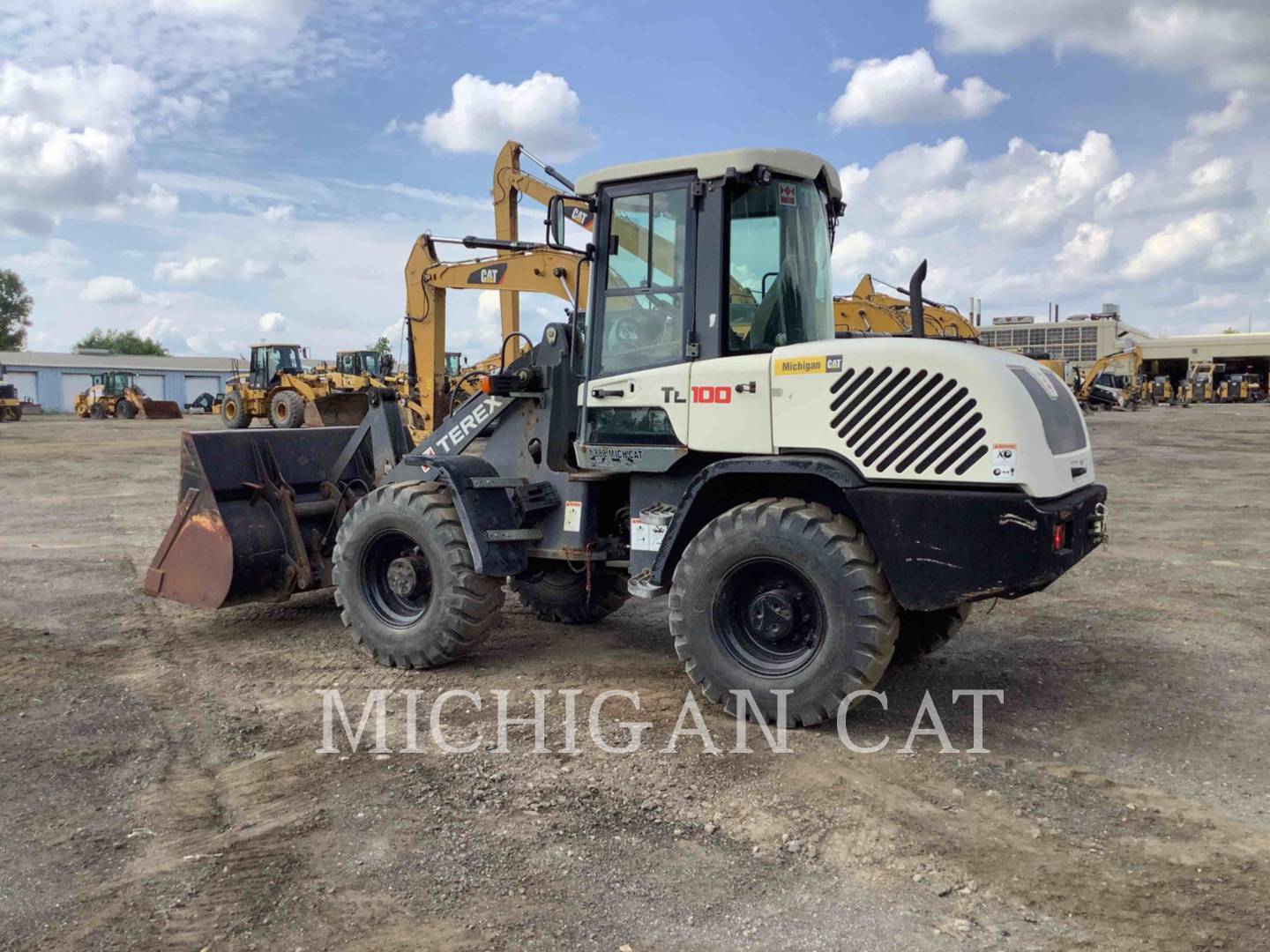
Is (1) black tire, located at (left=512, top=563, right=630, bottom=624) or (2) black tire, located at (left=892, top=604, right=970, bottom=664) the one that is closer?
(2) black tire, located at (left=892, top=604, right=970, bottom=664)

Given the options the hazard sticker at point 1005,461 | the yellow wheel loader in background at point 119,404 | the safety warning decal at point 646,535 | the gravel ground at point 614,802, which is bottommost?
the gravel ground at point 614,802

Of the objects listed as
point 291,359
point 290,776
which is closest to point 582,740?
point 290,776

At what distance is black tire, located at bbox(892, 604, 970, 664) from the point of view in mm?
5719

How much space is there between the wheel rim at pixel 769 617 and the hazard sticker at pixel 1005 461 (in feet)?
3.31

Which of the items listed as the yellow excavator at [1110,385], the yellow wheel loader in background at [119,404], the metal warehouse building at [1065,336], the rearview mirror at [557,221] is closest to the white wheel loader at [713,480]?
the rearview mirror at [557,221]

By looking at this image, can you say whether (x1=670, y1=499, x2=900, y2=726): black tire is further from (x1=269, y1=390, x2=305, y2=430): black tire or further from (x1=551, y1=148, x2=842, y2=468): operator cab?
(x1=269, y1=390, x2=305, y2=430): black tire

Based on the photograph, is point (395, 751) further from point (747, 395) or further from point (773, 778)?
point (747, 395)

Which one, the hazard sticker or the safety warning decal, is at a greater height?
the hazard sticker

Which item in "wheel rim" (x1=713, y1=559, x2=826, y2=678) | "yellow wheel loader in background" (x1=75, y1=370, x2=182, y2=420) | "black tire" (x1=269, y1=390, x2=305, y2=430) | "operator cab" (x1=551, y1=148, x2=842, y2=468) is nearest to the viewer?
"wheel rim" (x1=713, y1=559, x2=826, y2=678)

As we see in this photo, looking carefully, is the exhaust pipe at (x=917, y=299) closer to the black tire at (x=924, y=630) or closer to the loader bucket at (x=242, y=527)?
the black tire at (x=924, y=630)

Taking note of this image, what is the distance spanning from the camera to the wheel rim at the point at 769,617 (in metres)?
4.88

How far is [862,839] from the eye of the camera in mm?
3855

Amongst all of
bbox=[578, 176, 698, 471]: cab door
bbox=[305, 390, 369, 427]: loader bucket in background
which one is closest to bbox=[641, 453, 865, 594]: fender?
bbox=[578, 176, 698, 471]: cab door

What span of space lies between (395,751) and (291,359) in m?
29.1
